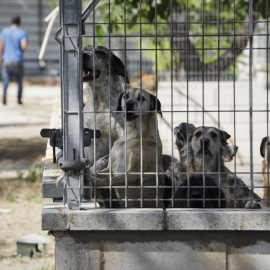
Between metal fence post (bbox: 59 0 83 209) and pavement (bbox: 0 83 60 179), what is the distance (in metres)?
6.98

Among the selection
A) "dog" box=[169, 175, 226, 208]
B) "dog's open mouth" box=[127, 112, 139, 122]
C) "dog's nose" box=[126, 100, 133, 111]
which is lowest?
"dog" box=[169, 175, 226, 208]

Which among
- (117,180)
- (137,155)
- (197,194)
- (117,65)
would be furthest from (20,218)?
(197,194)

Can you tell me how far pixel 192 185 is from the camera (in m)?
4.94

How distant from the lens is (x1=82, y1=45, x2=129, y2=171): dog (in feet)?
20.1

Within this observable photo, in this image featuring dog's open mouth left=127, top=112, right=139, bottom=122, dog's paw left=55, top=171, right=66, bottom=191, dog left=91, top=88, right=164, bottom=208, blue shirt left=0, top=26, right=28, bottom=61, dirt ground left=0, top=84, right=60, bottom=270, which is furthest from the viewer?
blue shirt left=0, top=26, right=28, bottom=61

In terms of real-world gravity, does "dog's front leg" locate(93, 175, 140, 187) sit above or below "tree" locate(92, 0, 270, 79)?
below

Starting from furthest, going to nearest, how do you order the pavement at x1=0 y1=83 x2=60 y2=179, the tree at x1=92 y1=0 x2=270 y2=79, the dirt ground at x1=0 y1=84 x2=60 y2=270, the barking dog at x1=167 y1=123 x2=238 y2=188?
1. the pavement at x1=0 y1=83 x2=60 y2=179
2. the tree at x1=92 y1=0 x2=270 y2=79
3. the dirt ground at x1=0 y1=84 x2=60 y2=270
4. the barking dog at x1=167 y1=123 x2=238 y2=188

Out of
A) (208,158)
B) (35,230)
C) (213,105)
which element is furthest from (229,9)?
(208,158)

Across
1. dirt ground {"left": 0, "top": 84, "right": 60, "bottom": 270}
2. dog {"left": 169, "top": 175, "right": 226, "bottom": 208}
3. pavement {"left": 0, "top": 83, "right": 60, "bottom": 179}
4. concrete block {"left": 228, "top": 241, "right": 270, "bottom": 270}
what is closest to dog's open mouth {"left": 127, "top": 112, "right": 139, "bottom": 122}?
dog {"left": 169, "top": 175, "right": 226, "bottom": 208}

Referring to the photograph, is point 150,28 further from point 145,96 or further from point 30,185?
point 145,96

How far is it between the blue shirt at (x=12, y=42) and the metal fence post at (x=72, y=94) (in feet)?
56.3

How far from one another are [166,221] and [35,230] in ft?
13.9

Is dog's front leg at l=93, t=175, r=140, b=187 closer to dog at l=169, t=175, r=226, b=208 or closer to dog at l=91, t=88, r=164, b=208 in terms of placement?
dog at l=91, t=88, r=164, b=208

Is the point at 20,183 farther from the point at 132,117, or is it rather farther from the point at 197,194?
the point at 197,194
